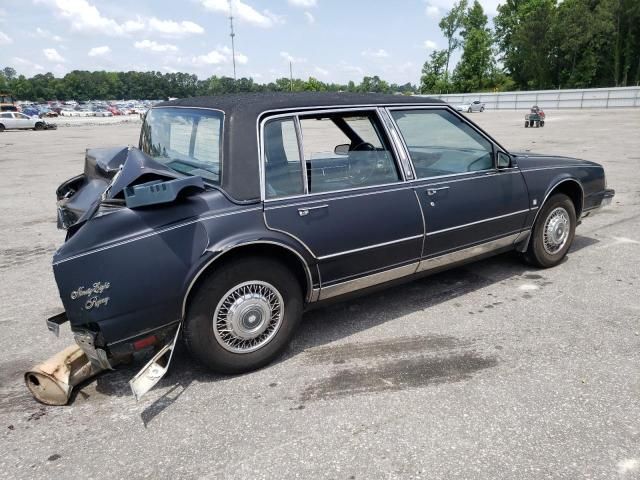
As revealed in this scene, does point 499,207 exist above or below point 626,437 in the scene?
above

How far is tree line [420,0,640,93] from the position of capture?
63.7 m

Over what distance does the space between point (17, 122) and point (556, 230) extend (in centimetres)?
3880

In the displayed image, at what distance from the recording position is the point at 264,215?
2.88 metres

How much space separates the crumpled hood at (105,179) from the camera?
2.61m

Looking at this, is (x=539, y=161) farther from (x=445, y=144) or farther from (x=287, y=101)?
(x=287, y=101)

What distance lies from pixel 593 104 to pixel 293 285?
177 feet

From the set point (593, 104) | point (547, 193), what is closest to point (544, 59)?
point (593, 104)

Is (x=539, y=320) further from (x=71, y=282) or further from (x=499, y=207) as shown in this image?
Answer: (x=71, y=282)

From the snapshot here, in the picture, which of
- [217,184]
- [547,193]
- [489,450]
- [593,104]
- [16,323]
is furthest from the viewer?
[593,104]

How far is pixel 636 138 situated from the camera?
1711 centimetres

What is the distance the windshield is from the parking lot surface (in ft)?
4.39

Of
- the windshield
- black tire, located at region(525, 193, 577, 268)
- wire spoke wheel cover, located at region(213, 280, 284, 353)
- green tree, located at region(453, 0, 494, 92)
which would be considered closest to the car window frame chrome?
the windshield

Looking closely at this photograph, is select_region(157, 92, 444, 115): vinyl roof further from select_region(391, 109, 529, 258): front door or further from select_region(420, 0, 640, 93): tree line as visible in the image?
select_region(420, 0, 640, 93): tree line

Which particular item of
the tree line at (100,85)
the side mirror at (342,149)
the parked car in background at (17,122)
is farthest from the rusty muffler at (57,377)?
the tree line at (100,85)
